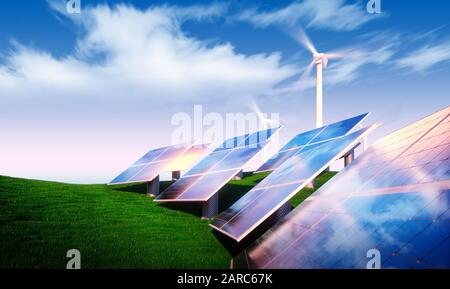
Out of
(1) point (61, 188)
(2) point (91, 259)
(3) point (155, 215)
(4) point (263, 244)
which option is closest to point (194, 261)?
(4) point (263, 244)

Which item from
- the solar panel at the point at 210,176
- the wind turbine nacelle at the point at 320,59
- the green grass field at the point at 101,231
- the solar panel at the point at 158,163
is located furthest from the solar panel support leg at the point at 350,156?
the wind turbine nacelle at the point at 320,59

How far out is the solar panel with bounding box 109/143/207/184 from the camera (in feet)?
73.9

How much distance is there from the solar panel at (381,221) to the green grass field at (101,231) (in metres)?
2.59

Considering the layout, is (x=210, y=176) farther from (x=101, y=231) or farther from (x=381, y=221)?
(x=381, y=221)

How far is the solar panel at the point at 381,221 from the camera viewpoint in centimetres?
446

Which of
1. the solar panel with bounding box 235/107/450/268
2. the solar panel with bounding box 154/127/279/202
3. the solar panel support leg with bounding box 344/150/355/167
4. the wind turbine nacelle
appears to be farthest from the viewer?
the wind turbine nacelle

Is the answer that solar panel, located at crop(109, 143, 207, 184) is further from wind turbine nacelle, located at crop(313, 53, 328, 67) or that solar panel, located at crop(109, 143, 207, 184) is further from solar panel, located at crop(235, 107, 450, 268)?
wind turbine nacelle, located at crop(313, 53, 328, 67)

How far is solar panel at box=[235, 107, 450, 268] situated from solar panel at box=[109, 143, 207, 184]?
14.2 meters

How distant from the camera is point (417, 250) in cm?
429

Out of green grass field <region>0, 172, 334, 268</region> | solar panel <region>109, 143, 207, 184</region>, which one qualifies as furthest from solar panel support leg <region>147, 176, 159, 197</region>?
green grass field <region>0, 172, 334, 268</region>

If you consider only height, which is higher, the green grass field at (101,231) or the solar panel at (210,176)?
the solar panel at (210,176)

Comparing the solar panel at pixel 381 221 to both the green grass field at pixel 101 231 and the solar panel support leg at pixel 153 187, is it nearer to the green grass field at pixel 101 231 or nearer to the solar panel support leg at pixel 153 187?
the green grass field at pixel 101 231
